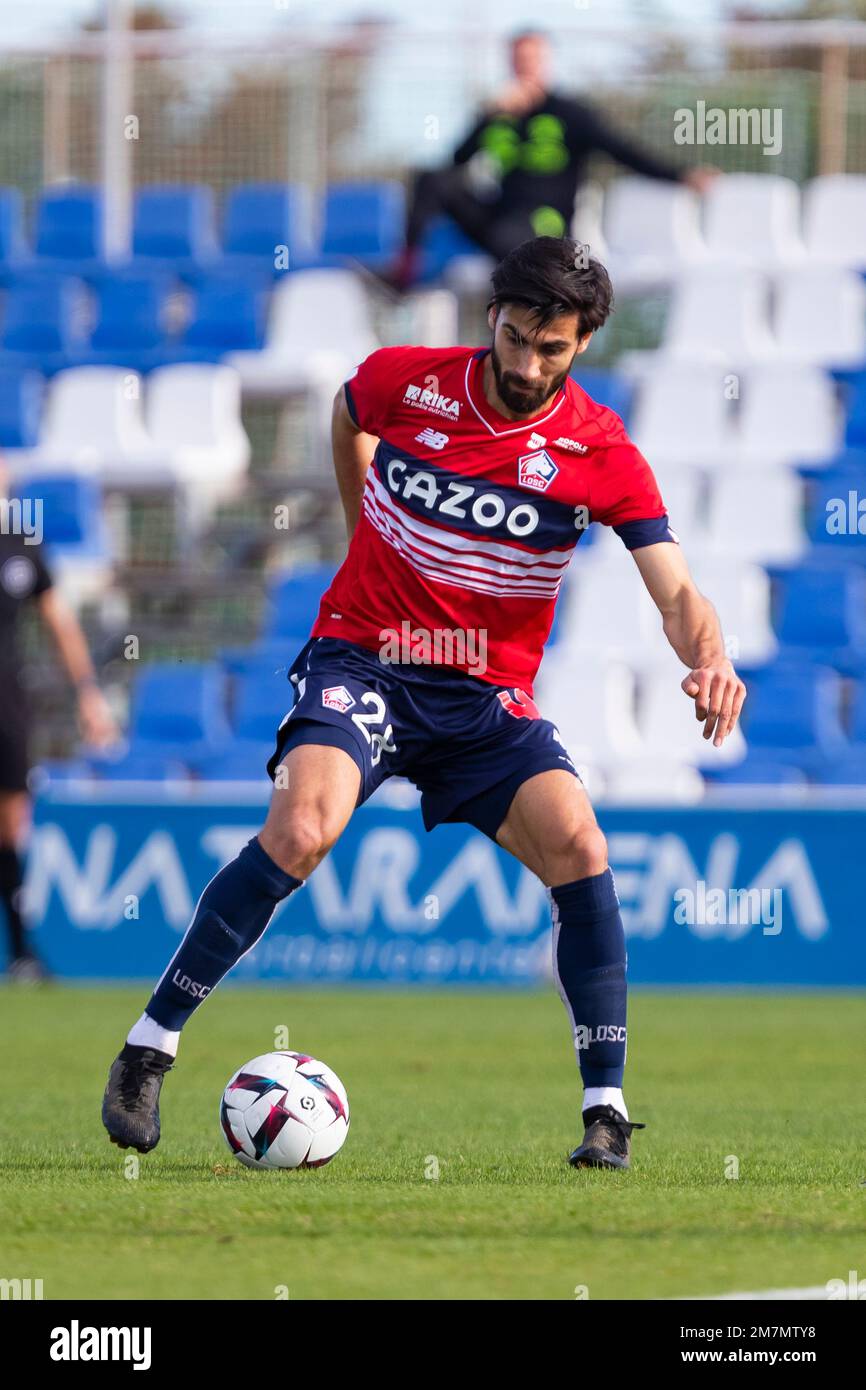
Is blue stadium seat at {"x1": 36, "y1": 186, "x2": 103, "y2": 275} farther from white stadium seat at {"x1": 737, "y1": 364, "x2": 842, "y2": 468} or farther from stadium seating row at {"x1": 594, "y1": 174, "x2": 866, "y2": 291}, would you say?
white stadium seat at {"x1": 737, "y1": 364, "x2": 842, "y2": 468}

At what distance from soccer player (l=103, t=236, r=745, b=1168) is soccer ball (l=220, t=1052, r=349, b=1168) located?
200 millimetres

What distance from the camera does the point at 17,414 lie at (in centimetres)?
1645

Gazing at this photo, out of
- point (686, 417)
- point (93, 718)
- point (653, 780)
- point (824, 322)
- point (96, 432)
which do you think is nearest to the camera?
point (93, 718)

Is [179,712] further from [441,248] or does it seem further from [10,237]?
[10,237]

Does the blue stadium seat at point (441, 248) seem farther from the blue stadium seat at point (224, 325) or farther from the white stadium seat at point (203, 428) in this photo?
the white stadium seat at point (203, 428)

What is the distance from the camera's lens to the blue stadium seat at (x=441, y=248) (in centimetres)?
1675

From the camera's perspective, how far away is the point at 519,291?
5.41 meters

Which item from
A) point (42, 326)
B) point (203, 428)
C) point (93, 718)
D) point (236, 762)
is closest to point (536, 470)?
point (93, 718)

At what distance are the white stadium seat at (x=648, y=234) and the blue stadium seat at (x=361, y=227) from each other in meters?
1.72

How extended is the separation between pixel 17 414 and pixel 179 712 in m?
3.53

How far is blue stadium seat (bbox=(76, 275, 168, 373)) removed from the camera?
56.1 feet

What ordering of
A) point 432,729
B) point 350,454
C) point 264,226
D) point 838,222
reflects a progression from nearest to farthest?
1. point 432,729
2. point 350,454
3. point 838,222
4. point 264,226
